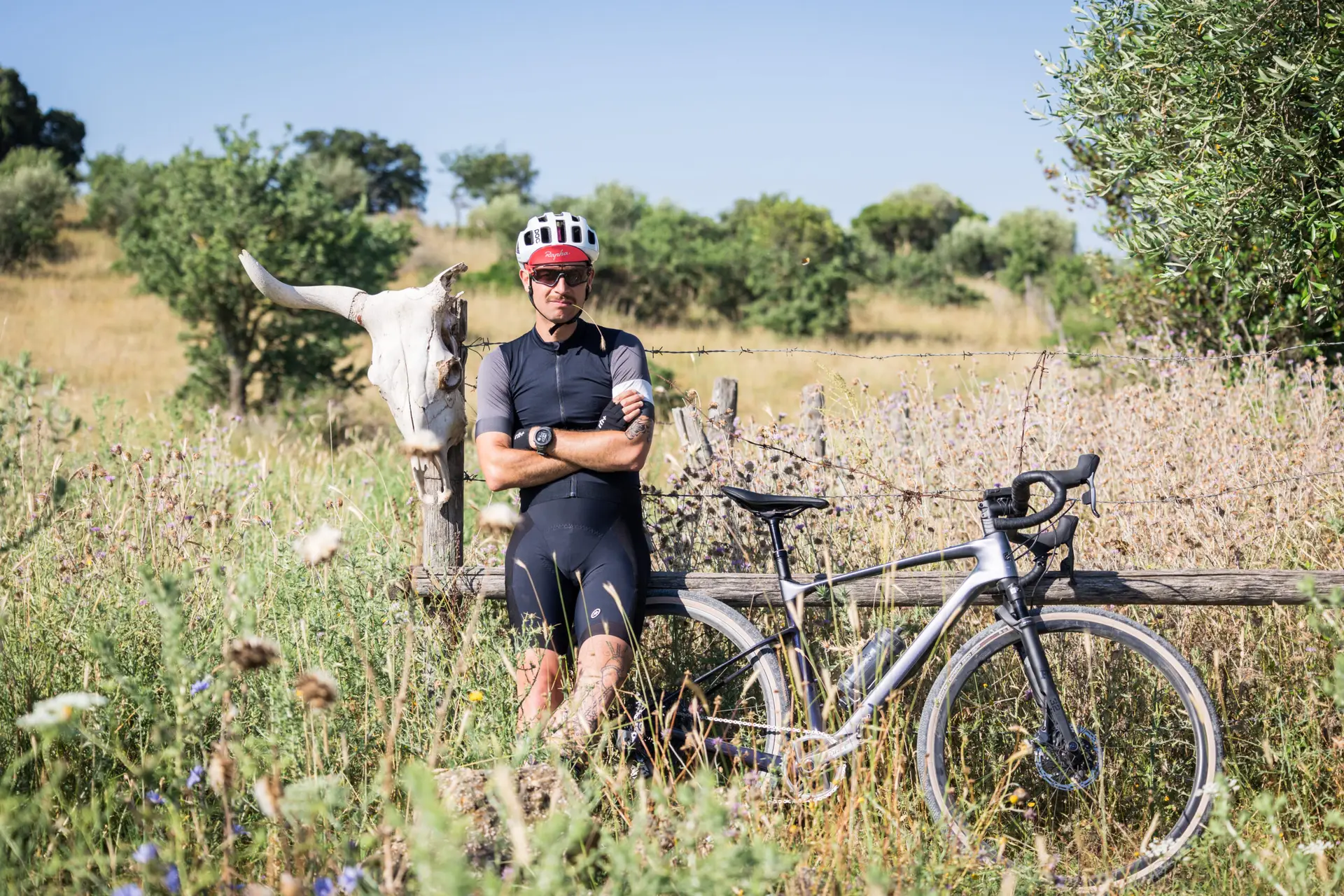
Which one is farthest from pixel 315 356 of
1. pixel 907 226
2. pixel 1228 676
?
pixel 907 226

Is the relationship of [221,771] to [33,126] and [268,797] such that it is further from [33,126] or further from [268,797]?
[33,126]

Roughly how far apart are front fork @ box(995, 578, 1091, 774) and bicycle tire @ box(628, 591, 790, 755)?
2.46 ft

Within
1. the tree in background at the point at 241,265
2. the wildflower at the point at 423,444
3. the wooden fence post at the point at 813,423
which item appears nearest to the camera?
the wildflower at the point at 423,444

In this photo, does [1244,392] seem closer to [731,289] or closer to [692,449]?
[692,449]

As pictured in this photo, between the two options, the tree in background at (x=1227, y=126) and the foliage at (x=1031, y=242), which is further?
the foliage at (x=1031, y=242)

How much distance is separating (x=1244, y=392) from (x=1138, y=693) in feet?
11.7

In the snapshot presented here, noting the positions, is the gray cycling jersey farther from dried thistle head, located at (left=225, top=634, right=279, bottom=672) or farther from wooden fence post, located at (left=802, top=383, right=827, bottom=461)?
wooden fence post, located at (left=802, top=383, right=827, bottom=461)

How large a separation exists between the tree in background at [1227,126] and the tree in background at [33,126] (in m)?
42.3

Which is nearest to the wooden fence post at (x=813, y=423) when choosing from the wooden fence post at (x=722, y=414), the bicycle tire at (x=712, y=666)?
the wooden fence post at (x=722, y=414)

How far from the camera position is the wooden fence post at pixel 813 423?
16.9 ft

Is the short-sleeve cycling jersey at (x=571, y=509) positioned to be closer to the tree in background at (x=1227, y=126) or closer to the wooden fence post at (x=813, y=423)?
the wooden fence post at (x=813, y=423)

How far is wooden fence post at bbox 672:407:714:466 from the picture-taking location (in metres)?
4.43

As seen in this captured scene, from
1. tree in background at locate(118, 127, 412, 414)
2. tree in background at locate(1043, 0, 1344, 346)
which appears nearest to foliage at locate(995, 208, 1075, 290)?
tree in background at locate(118, 127, 412, 414)

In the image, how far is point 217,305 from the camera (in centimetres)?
1235
